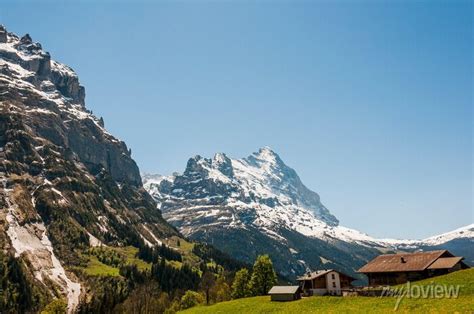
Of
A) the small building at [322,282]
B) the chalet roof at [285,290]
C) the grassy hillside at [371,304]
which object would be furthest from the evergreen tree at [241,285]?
the chalet roof at [285,290]

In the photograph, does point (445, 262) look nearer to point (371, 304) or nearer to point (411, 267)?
point (411, 267)

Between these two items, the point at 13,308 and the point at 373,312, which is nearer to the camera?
the point at 373,312

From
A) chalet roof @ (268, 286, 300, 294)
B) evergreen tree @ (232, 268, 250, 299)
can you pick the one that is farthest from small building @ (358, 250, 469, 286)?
evergreen tree @ (232, 268, 250, 299)

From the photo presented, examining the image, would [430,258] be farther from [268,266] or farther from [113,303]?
[113,303]

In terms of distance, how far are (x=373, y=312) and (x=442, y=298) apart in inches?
419

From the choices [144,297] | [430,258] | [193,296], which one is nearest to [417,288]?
[430,258]

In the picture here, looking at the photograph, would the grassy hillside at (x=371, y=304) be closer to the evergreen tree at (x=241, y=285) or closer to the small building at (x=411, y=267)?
the small building at (x=411, y=267)

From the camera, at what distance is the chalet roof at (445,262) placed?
8763 centimetres

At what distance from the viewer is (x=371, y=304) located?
6875cm

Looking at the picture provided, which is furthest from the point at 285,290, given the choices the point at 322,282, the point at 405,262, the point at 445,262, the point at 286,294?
the point at 445,262

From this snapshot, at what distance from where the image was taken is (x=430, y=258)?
9300 cm

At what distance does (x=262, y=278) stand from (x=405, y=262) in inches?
1961

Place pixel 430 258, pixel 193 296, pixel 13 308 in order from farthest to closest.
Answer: pixel 13 308 → pixel 193 296 → pixel 430 258

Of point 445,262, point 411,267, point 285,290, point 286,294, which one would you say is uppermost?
point 445,262
